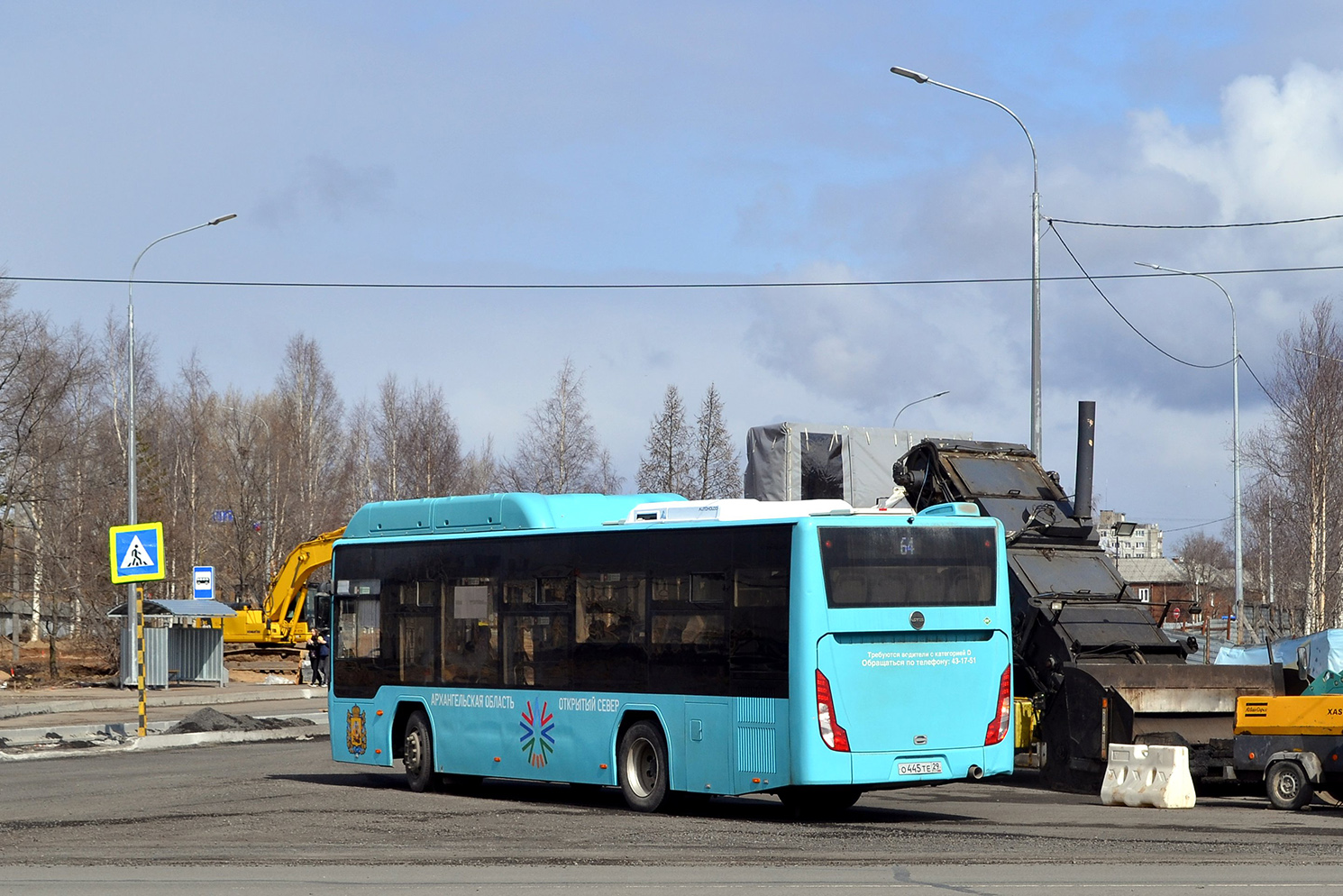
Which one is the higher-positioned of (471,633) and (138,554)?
(138,554)

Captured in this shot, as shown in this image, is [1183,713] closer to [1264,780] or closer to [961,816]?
[1264,780]

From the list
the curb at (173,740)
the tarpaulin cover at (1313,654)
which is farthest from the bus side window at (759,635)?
the tarpaulin cover at (1313,654)

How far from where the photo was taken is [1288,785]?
17.0 meters

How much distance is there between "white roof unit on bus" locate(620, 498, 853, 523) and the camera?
600 inches

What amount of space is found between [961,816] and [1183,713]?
3.63 m

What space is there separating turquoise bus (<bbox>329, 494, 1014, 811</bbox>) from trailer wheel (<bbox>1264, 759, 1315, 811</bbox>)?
10.5 feet

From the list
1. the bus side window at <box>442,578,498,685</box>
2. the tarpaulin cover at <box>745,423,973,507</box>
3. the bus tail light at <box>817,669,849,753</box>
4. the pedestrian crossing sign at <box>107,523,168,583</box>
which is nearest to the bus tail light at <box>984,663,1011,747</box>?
the bus tail light at <box>817,669,849,753</box>

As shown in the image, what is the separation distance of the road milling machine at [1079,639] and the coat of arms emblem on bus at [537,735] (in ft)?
18.0

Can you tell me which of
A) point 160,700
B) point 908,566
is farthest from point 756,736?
point 160,700

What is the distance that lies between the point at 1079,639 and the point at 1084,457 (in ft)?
8.09

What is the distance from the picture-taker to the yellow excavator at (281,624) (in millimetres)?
47969

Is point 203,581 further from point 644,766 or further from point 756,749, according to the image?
point 756,749

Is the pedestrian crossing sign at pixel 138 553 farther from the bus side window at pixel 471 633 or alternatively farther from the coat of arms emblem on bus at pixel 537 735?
the coat of arms emblem on bus at pixel 537 735

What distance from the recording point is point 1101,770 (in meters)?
18.0
